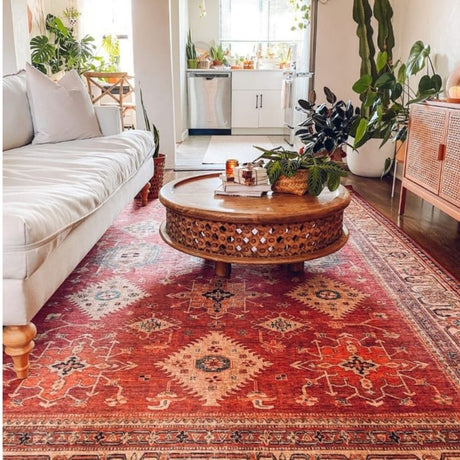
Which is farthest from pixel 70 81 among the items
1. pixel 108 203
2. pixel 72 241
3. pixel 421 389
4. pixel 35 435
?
pixel 421 389

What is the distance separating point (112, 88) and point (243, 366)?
4747 mm

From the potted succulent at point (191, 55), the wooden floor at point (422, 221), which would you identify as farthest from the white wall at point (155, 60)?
the potted succulent at point (191, 55)

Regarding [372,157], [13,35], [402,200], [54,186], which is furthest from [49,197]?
[372,157]

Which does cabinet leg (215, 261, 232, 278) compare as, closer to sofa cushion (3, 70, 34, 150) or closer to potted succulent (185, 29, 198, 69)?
sofa cushion (3, 70, 34, 150)

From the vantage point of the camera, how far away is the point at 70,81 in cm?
335

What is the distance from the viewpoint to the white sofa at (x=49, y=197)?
4.73 feet

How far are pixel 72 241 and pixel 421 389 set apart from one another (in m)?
1.30

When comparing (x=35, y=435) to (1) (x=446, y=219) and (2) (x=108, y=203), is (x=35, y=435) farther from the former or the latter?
(1) (x=446, y=219)

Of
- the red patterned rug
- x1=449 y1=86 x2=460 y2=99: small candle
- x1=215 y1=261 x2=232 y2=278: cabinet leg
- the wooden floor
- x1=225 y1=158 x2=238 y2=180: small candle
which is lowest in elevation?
the wooden floor

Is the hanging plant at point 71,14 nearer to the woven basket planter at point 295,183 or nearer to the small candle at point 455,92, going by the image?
the small candle at point 455,92

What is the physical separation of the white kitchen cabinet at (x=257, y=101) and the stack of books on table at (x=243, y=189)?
5365 mm

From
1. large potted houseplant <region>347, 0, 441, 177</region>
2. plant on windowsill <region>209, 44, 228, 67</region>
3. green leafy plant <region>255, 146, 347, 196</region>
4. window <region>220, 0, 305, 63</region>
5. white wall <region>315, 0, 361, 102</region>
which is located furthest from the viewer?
window <region>220, 0, 305, 63</region>

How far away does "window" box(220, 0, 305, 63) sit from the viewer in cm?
782

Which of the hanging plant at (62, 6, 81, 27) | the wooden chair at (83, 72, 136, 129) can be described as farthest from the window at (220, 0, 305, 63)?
the hanging plant at (62, 6, 81, 27)
